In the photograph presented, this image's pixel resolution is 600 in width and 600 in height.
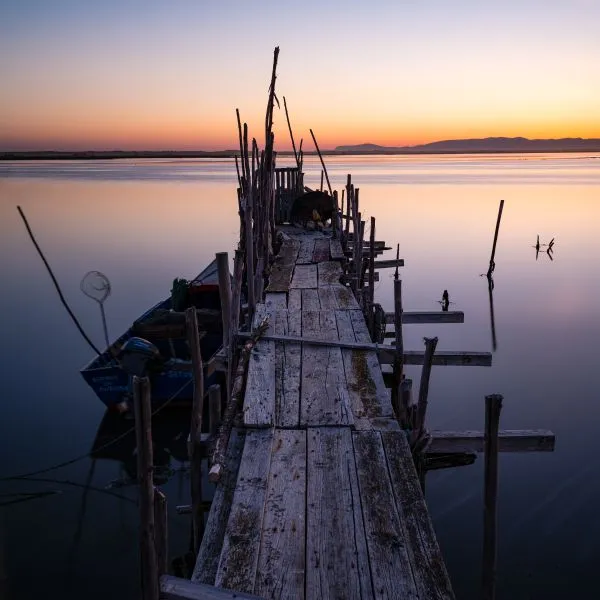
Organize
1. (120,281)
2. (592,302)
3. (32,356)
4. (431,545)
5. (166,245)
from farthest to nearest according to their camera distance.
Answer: (166,245) → (120,281) → (592,302) → (32,356) → (431,545)

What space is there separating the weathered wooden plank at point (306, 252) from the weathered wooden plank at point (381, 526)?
7727 millimetres

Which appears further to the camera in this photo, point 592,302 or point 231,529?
point 592,302

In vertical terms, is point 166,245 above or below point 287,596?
below

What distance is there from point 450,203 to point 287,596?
1670 inches

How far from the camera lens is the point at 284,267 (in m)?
11.8

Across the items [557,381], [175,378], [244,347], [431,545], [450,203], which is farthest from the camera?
[450,203]

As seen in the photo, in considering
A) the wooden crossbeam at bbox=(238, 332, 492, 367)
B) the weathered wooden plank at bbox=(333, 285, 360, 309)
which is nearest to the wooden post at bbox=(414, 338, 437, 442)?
the wooden crossbeam at bbox=(238, 332, 492, 367)

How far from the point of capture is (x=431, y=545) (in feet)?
12.1

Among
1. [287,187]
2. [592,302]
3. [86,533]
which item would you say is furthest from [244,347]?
[592,302]

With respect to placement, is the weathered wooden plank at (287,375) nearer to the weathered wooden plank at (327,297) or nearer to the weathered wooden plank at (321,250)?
the weathered wooden plank at (327,297)

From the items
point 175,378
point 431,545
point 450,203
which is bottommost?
point 450,203

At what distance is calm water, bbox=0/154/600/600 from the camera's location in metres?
6.32

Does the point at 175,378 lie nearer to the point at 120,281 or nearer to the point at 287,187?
the point at 287,187

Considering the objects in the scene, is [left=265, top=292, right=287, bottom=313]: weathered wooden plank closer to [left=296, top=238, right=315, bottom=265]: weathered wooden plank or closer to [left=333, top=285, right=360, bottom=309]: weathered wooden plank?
[left=333, top=285, right=360, bottom=309]: weathered wooden plank
